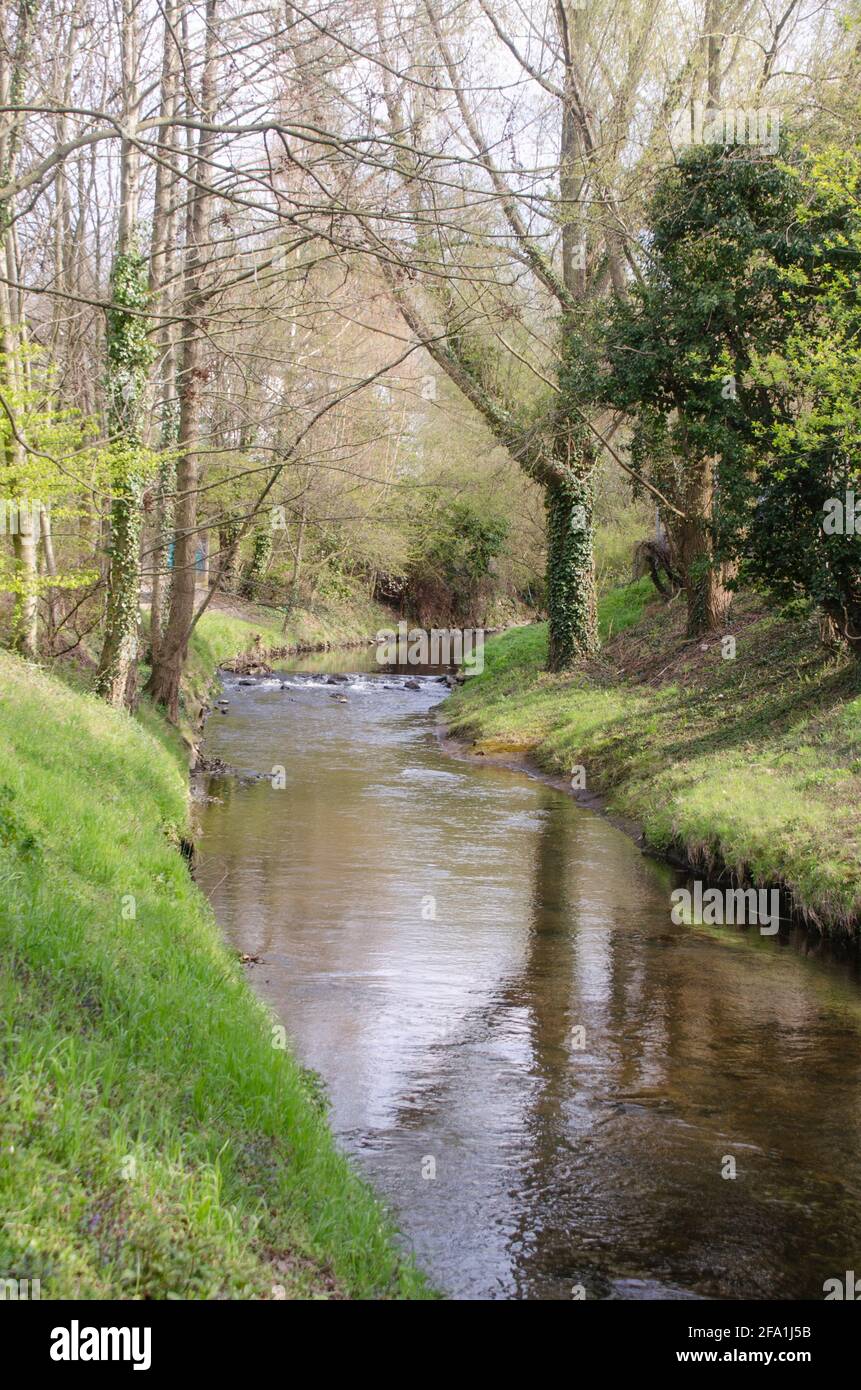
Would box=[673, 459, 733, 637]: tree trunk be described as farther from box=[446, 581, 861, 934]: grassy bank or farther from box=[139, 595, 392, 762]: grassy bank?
box=[139, 595, 392, 762]: grassy bank

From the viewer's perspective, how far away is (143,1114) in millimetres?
4832

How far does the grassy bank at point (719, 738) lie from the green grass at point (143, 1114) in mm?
6378

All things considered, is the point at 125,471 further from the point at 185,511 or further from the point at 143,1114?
the point at 143,1114

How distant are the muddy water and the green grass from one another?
29.6 inches

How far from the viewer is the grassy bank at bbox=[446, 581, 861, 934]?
12055mm

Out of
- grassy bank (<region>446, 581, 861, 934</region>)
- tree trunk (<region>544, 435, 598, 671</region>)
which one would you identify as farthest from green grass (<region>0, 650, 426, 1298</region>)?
tree trunk (<region>544, 435, 598, 671</region>)

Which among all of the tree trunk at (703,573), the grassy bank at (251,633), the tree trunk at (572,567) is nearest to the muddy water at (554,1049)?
the grassy bank at (251,633)

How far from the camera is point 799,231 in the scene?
55.9ft

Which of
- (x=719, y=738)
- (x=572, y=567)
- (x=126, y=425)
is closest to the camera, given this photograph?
(x=126, y=425)

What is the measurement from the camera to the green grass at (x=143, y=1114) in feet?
13.3

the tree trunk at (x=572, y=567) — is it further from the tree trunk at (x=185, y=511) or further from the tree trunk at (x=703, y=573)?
the tree trunk at (x=185, y=511)

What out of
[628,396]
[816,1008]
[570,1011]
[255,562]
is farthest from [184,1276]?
[255,562]

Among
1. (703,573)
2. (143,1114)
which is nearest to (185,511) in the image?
(703,573)

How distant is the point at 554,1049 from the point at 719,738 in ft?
Answer: 31.4
